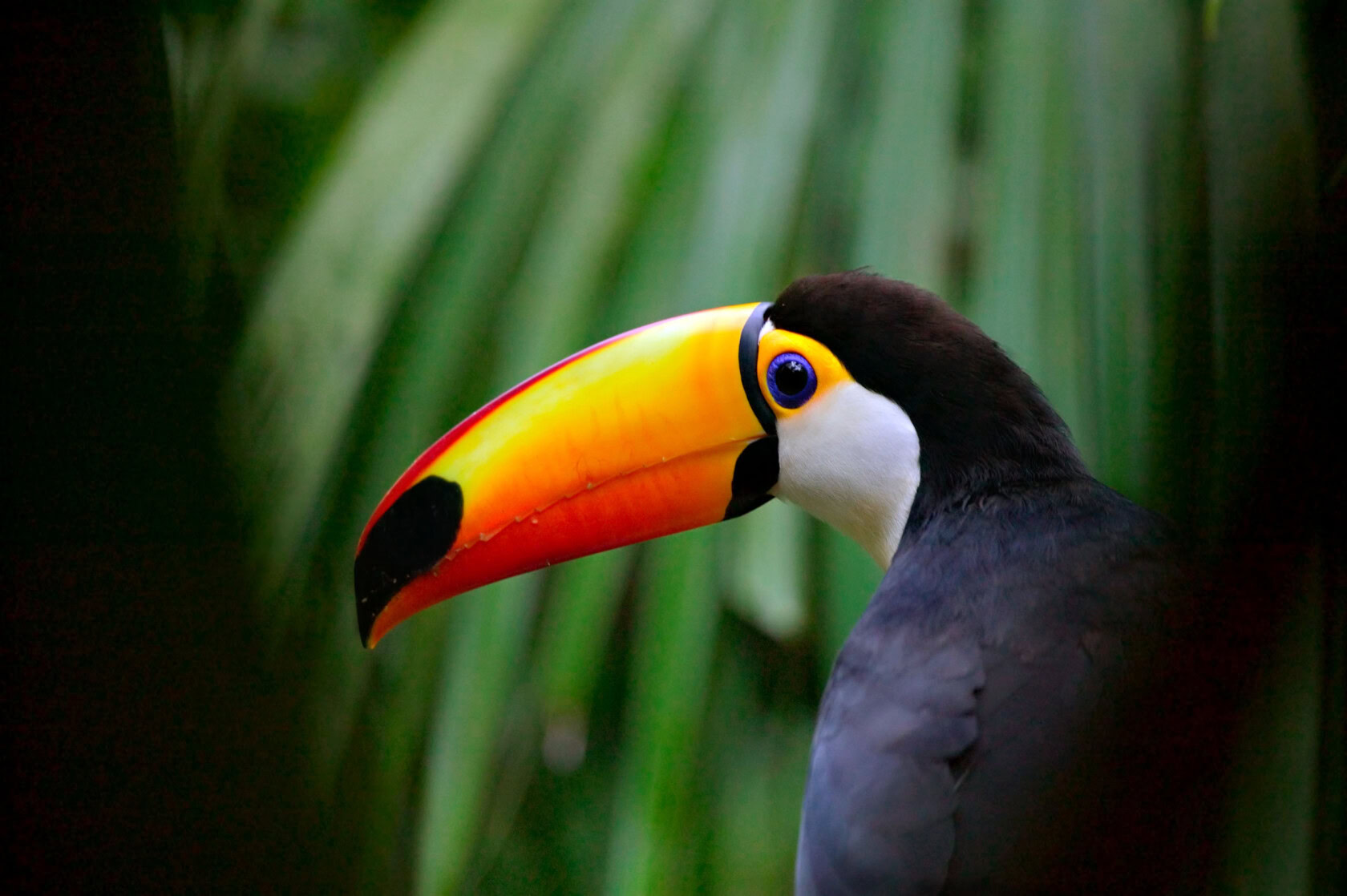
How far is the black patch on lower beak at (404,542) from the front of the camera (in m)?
1.00

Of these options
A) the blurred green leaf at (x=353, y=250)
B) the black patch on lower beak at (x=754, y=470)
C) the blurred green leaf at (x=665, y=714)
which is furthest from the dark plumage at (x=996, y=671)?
the blurred green leaf at (x=353, y=250)

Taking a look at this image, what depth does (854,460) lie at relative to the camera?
103cm

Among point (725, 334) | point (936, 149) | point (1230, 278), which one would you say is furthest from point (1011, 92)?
point (1230, 278)

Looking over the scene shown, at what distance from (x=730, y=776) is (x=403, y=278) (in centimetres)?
72

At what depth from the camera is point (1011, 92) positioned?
116cm

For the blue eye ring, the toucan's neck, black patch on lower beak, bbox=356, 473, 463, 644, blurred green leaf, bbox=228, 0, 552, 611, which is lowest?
black patch on lower beak, bbox=356, 473, 463, 644

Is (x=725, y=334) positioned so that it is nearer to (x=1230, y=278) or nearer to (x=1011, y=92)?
(x=1011, y=92)

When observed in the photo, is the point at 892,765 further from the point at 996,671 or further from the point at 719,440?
the point at 719,440

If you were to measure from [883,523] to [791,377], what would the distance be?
17 cm

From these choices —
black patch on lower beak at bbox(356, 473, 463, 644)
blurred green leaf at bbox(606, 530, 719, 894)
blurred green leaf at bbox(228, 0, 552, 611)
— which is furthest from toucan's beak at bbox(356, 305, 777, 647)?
blurred green leaf at bbox(228, 0, 552, 611)

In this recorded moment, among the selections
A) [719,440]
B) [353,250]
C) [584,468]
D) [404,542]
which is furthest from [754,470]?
[353,250]

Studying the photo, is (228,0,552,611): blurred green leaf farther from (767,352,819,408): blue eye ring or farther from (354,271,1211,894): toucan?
(767,352,819,408): blue eye ring

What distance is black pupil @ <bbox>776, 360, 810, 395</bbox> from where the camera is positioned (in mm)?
1034

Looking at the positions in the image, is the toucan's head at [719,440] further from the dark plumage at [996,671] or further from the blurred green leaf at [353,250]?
the blurred green leaf at [353,250]
